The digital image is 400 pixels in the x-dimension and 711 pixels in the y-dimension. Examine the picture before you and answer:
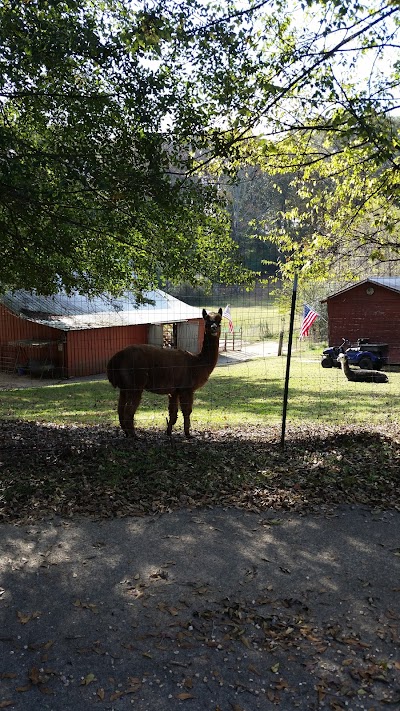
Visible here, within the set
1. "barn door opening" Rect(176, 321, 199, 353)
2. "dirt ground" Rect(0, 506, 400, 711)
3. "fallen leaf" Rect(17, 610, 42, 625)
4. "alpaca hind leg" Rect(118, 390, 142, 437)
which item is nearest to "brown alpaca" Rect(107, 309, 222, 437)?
"alpaca hind leg" Rect(118, 390, 142, 437)

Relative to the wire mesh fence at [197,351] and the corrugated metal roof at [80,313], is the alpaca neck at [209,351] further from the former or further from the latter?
the corrugated metal roof at [80,313]

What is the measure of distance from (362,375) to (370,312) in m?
7.70

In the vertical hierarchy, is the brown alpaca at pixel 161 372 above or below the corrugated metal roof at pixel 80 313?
below

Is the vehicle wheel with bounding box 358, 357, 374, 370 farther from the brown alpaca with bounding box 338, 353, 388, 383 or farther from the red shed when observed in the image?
the red shed

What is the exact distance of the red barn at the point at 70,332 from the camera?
26016 millimetres

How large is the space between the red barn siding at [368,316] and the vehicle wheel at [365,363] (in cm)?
185

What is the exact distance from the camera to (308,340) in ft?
135

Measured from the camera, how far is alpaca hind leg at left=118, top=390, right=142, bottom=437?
919 centimetres

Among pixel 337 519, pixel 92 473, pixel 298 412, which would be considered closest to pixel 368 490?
pixel 337 519

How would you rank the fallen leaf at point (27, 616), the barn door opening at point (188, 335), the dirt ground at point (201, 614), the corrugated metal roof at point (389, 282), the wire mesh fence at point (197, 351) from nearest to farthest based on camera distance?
the dirt ground at point (201, 614) < the fallen leaf at point (27, 616) < the wire mesh fence at point (197, 351) < the corrugated metal roof at point (389, 282) < the barn door opening at point (188, 335)

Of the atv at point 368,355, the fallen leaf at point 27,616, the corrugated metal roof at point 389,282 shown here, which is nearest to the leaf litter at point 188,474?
the fallen leaf at point 27,616

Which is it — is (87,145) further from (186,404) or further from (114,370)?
(186,404)

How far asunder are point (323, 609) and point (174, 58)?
22.7 ft

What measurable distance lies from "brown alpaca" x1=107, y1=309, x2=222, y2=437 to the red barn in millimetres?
15822
